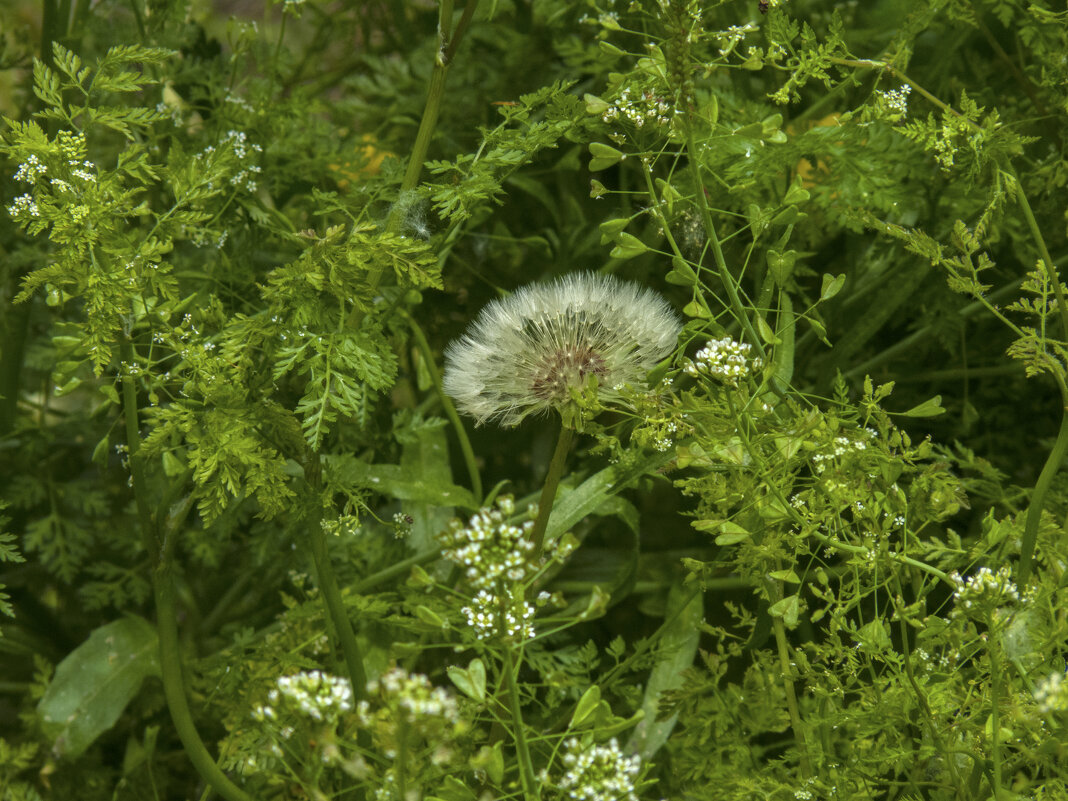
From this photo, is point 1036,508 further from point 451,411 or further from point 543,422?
point 543,422

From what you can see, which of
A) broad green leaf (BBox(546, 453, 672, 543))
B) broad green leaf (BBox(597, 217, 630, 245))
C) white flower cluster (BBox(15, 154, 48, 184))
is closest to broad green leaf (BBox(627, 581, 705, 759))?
broad green leaf (BBox(546, 453, 672, 543))

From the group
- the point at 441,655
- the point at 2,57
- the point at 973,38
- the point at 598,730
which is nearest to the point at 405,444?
the point at 441,655

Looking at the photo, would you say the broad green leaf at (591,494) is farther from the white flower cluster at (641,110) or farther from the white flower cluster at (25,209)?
the white flower cluster at (25,209)

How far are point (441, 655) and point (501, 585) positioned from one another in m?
0.48

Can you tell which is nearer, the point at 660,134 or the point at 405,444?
the point at 660,134

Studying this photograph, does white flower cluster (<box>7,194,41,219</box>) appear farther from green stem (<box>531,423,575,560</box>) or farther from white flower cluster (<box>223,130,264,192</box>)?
green stem (<box>531,423,575,560</box>)

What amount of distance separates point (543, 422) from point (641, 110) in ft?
1.52

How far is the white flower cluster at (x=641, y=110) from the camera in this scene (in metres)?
0.58

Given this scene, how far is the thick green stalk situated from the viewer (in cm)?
65

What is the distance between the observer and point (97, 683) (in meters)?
0.84

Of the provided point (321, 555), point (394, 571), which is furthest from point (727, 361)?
point (394, 571)

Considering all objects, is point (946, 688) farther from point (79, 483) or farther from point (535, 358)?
point (79, 483)

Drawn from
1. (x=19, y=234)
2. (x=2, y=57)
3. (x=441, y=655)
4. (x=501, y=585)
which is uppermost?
(x=2, y=57)

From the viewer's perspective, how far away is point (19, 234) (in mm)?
965
